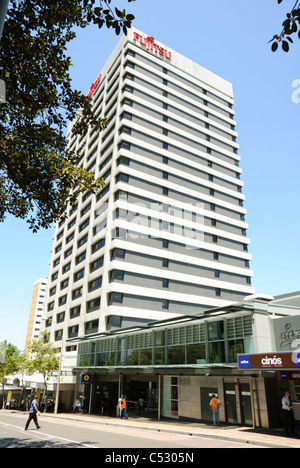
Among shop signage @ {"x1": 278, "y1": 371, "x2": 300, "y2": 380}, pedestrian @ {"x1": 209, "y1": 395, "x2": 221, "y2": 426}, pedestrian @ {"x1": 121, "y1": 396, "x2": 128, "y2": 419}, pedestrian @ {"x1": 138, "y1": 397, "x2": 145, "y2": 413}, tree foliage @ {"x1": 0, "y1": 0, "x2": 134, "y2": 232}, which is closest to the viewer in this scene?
tree foliage @ {"x1": 0, "y1": 0, "x2": 134, "y2": 232}

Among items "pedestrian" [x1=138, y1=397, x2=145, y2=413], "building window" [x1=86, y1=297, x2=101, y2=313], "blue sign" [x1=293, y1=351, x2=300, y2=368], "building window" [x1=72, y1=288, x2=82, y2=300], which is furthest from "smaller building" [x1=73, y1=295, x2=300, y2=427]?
"building window" [x1=72, y1=288, x2=82, y2=300]

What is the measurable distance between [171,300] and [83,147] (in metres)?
32.9

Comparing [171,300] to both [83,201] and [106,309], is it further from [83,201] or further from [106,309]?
[83,201]

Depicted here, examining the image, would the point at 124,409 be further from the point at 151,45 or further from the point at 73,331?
the point at 151,45

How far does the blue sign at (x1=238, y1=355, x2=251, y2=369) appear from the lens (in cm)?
1645

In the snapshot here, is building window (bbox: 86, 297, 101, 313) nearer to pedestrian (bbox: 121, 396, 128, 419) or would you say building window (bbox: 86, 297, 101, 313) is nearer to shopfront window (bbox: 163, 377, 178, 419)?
pedestrian (bbox: 121, 396, 128, 419)

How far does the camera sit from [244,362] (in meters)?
16.7

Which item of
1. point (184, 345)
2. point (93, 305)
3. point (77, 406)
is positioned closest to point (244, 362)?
point (184, 345)

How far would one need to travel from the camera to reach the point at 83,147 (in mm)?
59750

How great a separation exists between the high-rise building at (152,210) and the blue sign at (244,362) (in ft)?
69.2

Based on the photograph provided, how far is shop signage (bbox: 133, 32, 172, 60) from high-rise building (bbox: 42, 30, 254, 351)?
0.20 meters

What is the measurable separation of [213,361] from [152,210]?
82.8ft

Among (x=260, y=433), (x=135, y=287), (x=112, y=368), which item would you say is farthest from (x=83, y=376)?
(x=260, y=433)

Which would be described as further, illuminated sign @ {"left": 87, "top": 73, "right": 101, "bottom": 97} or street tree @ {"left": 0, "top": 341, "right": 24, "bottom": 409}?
illuminated sign @ {"left": 87, "top": 73, "right": 101, "bottom": 97}
